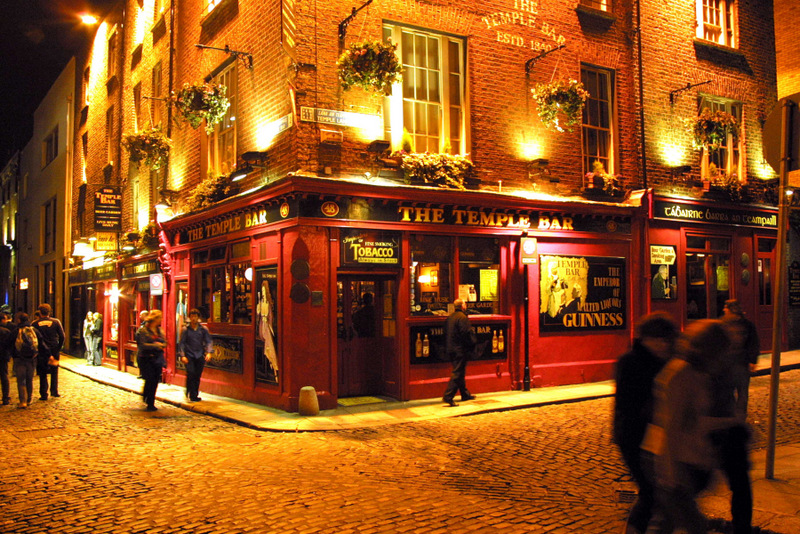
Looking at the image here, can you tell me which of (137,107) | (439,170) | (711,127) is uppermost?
(137,107)

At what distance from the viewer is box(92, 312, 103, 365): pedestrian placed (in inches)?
859

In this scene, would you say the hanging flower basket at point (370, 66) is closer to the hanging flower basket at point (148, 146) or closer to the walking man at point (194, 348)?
the walking man at point (194, 348)

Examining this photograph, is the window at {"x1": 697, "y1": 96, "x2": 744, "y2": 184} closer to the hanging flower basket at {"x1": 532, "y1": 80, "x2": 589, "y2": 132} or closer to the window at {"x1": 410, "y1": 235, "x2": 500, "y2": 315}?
the hanging flower basket at {"x1": 532, "y1": 80, "x2": 589, "y2": 132}

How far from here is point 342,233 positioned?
11672 mm

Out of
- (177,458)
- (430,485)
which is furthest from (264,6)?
(430,485)

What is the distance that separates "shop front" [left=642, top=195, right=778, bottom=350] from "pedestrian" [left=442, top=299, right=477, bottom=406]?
19.2 ft

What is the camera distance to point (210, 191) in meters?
14.1

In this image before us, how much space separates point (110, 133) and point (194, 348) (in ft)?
44.2

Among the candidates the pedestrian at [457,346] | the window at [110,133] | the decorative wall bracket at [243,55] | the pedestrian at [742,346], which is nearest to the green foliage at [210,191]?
the decorative wall bracket at [243,55]

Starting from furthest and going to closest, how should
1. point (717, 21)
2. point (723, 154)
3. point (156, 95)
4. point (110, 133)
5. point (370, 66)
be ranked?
point (110, 133) → point (156, 95) → point (717, 21) → point (723, 154) → point (370, 66)

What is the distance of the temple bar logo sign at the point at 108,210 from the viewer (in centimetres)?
2023

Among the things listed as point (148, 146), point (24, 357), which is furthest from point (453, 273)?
point (24, 357)

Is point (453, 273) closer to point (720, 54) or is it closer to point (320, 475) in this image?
point (320, 475)

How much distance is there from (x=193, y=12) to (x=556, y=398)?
12.8 meters
